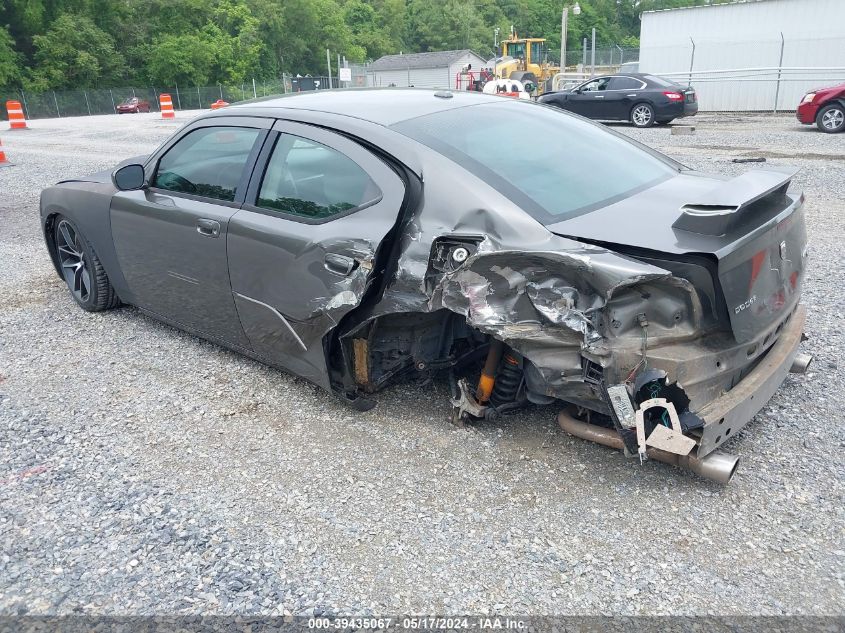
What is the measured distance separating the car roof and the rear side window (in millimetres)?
15238

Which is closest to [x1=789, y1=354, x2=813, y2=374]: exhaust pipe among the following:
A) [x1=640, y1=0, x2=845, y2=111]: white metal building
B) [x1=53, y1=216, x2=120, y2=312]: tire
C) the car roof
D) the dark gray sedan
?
the car roof

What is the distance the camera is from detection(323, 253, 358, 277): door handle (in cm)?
307

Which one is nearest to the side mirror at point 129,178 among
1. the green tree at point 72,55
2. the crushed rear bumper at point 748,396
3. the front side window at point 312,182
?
the front side window at point 312,182

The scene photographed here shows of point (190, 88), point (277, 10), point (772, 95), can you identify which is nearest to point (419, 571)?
point (772, 95)

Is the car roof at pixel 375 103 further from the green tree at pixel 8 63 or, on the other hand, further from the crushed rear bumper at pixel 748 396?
the green tree at pixel 8 63

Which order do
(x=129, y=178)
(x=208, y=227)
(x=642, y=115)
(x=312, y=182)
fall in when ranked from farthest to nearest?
(x=642, y=115), (x=129, y=178), (x=208, y=227), (x=312, y=182)

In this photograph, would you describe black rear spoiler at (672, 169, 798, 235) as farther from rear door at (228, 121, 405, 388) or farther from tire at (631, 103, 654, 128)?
tire at (631, 103, 654, 128)

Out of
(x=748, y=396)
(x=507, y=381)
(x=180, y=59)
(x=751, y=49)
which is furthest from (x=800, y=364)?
(x=180, y=59)

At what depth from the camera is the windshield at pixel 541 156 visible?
2.97 meters

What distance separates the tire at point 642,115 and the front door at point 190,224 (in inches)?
621

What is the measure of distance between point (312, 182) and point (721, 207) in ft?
6.21

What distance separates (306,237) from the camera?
10.7ft

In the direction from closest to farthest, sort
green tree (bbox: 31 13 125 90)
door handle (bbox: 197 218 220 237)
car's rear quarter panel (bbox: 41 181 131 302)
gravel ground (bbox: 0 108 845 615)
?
gravel ground (bbox: 0 108 845 615), door handle (bbox: 197 218 220 237), car's rear quarter panel (bbox: 41 181 131 302), green tree (bbox: 31 13 125 90)

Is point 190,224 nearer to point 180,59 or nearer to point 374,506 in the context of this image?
point 374,506
